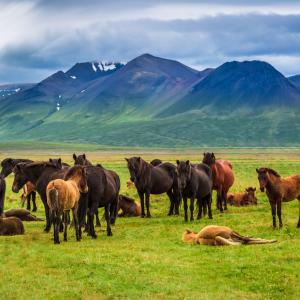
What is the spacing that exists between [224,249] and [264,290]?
437 cm

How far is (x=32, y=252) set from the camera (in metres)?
17.7

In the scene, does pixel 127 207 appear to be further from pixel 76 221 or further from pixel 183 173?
pixel 76 221

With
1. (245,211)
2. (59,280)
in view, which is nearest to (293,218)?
(245,211)

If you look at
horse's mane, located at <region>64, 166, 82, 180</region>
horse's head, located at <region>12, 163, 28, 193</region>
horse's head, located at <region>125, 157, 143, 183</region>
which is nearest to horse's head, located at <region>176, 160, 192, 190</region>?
horse's head, located at <region>125, 157, 143, 183</region>

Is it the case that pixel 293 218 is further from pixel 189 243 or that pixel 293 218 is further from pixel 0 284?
pixel 0 284

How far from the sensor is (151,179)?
28.9 metres

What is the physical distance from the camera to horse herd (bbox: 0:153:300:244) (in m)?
19.8

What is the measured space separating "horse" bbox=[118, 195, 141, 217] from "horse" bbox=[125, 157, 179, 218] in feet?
1.91

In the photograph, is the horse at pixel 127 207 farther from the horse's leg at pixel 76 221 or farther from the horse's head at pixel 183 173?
the horse's leg at pixel 76 221

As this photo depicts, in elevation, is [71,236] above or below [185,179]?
below

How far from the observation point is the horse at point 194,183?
25.6 m

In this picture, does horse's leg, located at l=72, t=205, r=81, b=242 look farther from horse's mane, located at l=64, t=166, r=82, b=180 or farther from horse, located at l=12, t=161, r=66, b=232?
horse, located at l=12, t=161, r=66, b=232

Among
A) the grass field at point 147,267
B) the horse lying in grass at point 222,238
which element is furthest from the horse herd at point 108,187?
the grass field at point 147,267

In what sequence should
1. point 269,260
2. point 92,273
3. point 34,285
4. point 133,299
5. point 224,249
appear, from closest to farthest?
point 133,299, point 34,285, point 92,273, point 269,260, point 224,249
